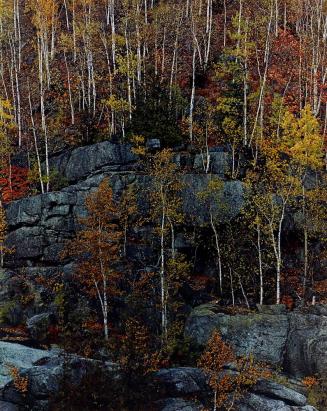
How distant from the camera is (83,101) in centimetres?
3984

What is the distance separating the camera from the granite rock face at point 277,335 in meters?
23.4

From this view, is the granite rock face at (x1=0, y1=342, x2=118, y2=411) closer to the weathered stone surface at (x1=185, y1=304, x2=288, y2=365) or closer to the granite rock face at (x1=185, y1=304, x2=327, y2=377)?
the weathered stone surface at (x1=185, y1=304, x2=288, y2=365)

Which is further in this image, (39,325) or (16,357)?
(39,325)

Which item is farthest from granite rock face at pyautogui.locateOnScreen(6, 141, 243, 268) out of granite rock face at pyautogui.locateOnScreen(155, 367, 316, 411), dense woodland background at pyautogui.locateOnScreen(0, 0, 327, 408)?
granite rock face at pyautogui.locateOnScreen(155, 367, 316, 411)

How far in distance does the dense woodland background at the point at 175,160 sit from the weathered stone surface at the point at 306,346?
1.84m

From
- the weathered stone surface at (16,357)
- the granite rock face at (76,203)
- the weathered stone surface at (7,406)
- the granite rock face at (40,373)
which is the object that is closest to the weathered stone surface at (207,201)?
the granite rock face at (76,203)

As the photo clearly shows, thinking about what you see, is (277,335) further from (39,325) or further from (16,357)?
(16,357)

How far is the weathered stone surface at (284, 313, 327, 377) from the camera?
23.1 meters

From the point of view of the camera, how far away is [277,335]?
79.6 ft

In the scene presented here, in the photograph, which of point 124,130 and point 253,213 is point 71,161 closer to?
point 124,130

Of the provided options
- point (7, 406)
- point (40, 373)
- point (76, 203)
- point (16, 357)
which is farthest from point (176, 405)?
point (76, 203)

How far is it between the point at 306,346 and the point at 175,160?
595 inches

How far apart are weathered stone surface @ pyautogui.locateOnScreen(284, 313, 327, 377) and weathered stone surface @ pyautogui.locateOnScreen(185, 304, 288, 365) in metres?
0.42

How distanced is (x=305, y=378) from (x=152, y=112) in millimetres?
21028
